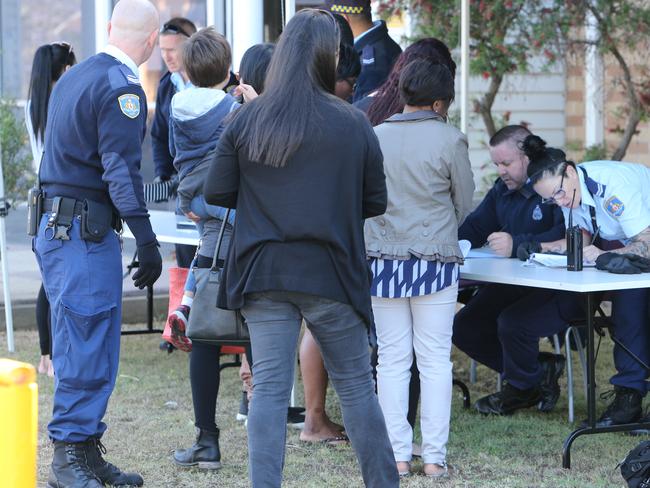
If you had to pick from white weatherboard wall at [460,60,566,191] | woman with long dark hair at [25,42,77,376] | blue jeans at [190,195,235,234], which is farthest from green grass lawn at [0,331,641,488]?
white weatherboard wall at [460,60,566,191]

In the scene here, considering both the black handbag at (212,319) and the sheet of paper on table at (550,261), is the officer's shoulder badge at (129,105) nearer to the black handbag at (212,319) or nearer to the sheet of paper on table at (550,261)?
the black handbag at (212,319)

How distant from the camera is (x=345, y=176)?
330 cm

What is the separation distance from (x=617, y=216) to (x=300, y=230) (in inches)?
69.5

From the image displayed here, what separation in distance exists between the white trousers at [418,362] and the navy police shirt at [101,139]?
0.96 m

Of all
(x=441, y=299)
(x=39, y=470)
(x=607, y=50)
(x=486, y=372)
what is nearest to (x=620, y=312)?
(x=441, y=299)

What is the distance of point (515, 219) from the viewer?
5.30 m

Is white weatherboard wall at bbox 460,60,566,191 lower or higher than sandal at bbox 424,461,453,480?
higher

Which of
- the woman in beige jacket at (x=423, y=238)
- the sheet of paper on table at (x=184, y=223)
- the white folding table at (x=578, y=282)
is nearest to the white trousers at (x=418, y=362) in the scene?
the woman in beige jacket at (x=423, y=238)

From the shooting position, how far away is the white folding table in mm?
4172

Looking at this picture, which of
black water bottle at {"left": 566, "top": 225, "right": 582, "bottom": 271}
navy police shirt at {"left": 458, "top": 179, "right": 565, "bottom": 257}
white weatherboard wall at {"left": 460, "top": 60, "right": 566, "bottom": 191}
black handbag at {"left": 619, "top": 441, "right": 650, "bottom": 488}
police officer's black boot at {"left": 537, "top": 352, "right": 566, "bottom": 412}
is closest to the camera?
black handbag at {"left": 619, "top": 441, "right": 650, "bottom": 488}

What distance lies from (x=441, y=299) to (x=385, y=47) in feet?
5.76

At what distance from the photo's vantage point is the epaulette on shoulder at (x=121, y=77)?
3793mm

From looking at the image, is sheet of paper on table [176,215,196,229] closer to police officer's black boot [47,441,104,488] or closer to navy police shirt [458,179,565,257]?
navy police shirt [458,179,565,257]

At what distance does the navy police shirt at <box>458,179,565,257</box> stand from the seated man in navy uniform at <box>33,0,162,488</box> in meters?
1.85
